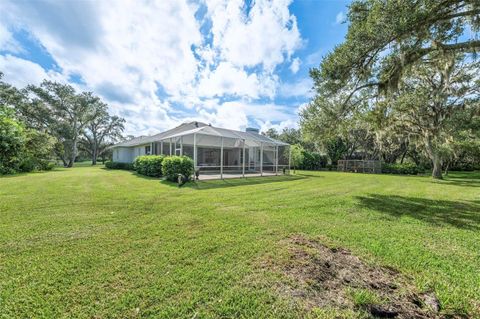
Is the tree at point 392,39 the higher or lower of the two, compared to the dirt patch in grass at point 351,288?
higher

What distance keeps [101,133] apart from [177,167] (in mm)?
38500

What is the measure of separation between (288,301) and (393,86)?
8.61 meters

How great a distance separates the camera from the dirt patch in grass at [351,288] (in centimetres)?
217

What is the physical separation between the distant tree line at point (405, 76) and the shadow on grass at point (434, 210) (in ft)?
13.5

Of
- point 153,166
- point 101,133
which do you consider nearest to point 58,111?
point 101,133

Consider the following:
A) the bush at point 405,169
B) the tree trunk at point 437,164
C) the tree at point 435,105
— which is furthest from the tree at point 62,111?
the bush at point 405,169

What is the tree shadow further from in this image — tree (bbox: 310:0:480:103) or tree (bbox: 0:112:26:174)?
tree (bbox: 0:112:26:174)

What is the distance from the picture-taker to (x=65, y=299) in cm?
222

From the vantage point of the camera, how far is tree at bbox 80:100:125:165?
1553 inches

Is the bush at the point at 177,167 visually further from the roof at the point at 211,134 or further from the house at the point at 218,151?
the house at the point at 218,151

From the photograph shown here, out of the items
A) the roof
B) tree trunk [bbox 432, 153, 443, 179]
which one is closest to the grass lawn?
the roof

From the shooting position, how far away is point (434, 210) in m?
6.55

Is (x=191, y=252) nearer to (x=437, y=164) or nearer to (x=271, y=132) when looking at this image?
(x=437, y=164)

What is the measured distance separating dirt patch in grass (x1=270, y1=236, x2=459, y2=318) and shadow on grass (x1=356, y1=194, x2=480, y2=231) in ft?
12.2
